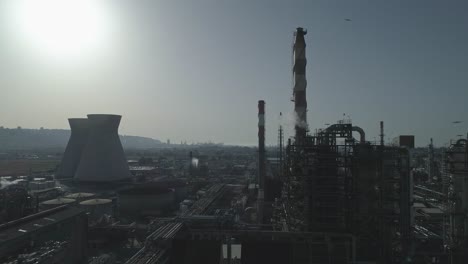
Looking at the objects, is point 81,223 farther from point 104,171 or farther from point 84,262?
point 104,171

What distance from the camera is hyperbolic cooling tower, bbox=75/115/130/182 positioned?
44719 millimetres

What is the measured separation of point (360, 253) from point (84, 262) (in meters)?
14.7

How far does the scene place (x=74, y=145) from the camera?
52156 mm

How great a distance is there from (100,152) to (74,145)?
31.5 ft

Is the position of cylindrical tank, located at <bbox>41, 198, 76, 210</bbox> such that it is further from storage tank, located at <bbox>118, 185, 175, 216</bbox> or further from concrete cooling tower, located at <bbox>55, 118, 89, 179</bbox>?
concrete cooling tower, located at <bbox>55, 118, 89, 179</bbox>

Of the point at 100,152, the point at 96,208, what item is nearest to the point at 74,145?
the point at 100,152

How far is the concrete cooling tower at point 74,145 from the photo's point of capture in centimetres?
5175

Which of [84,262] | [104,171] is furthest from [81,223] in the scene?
[104,171]

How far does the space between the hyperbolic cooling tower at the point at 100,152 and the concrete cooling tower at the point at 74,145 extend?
6779 millimetres

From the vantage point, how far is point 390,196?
15.3 m

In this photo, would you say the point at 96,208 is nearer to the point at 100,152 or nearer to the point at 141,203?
the point at 141,203

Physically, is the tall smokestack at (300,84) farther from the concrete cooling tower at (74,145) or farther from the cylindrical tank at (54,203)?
the concrete cooling tower at (74,145)

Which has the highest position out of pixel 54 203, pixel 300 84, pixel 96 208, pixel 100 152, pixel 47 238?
pixel 300 84

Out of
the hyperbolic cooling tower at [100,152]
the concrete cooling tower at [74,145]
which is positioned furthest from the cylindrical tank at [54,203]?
the concrete cooling tower at [74,145]
